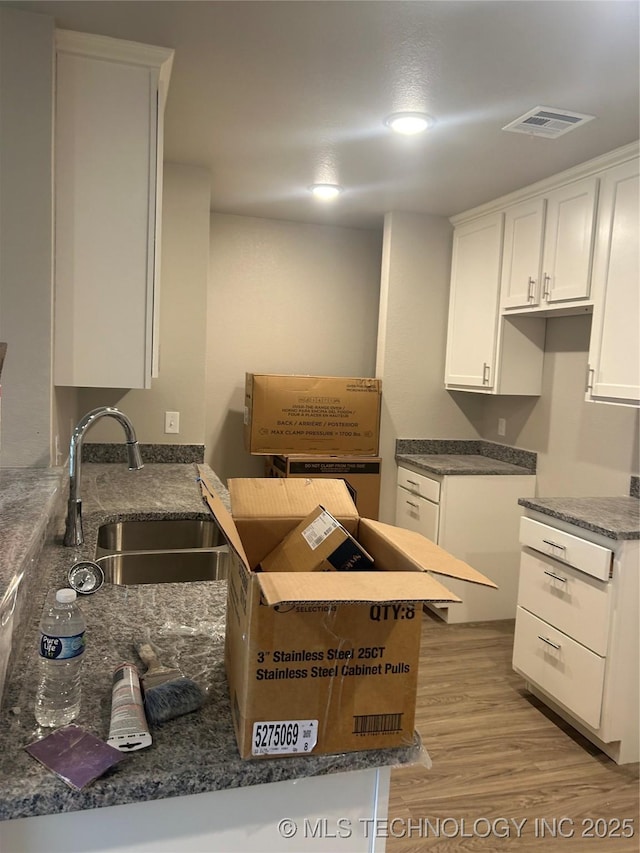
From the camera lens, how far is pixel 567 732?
101 inches

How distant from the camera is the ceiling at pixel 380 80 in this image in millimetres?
1808

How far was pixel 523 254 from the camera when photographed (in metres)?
3.38

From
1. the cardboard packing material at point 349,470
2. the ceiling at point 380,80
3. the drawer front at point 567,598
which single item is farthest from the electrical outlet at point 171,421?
the drawer front at point 567,598

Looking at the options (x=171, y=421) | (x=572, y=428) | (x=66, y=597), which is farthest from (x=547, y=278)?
(x=66, y=597)

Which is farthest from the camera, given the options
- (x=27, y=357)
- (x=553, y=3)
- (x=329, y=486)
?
(x=27, y=357)

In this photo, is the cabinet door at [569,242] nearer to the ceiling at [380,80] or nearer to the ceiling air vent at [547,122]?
the ceiling at [380,80]

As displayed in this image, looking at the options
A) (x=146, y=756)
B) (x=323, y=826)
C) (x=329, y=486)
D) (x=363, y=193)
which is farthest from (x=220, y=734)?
(x=363, y=193)

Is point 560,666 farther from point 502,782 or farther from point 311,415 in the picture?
point 311,415

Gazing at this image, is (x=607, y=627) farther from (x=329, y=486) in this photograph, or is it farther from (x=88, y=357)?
(x=88, y=357)

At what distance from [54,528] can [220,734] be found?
1077mm

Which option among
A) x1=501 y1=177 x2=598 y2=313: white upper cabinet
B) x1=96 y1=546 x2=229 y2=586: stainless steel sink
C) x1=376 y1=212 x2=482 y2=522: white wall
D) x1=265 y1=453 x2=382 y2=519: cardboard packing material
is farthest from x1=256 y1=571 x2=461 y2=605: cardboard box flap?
x1=376 y1=212 x2=482 y2=522: white wall

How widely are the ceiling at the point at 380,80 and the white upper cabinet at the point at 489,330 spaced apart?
444 mm

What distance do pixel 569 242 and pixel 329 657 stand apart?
2.77 metres

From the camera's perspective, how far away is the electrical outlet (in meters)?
3.31
